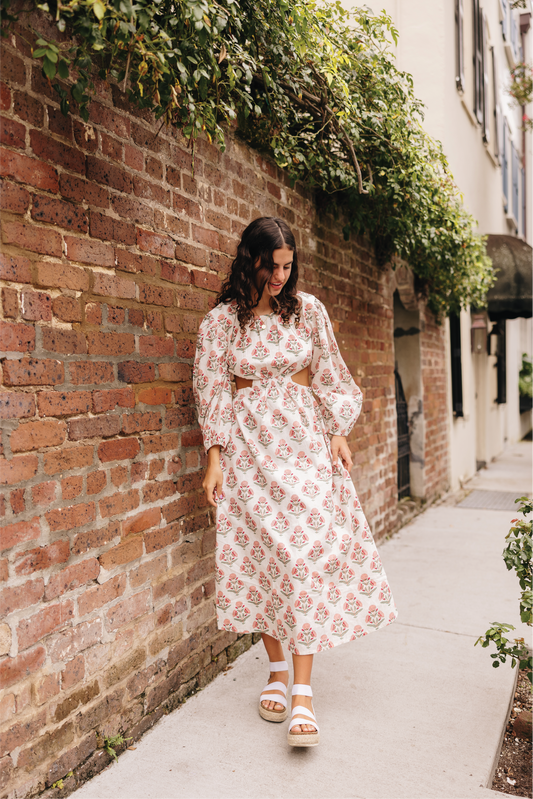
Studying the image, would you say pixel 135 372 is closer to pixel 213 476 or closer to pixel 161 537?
pixel 213 476

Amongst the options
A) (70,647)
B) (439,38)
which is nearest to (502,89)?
(439,38)

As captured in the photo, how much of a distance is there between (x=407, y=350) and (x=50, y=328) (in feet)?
16.6

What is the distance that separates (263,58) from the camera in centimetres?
268

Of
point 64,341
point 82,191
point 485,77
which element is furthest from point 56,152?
point 485,77

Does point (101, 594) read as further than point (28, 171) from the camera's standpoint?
Yes

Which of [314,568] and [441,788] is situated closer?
[441,788]

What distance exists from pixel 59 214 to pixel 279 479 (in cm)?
116

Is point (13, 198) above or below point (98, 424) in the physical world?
above

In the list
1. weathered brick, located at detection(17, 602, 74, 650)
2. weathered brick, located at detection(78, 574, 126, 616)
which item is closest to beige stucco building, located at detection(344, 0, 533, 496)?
weathered brick, located at detection(78, 574, 126, 616)

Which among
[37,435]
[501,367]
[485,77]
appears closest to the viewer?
[37,435]

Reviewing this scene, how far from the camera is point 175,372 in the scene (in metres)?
2.52

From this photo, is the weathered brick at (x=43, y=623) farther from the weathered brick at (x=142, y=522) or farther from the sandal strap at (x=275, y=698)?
the sandal strap at (x=275, y=698)

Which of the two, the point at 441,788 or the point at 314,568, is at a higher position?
the point at 314,568

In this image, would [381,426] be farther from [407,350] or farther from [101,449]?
[101,449]
